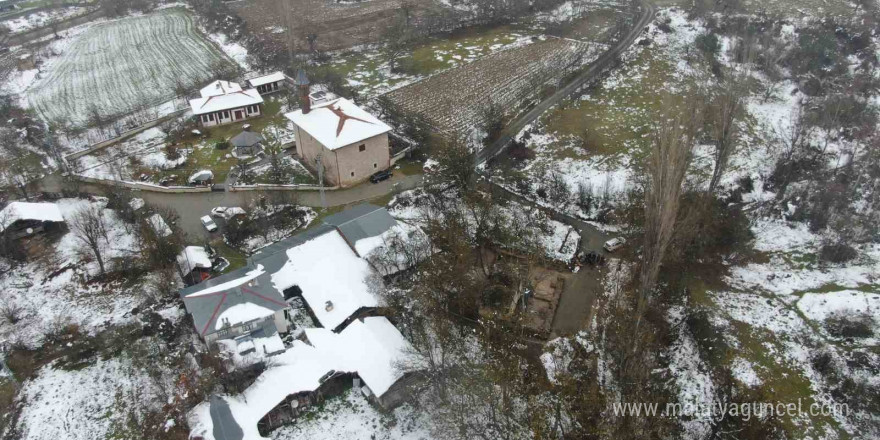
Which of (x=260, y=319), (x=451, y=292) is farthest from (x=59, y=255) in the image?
(x=451, y=292)

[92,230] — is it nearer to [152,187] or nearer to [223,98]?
[152,187]

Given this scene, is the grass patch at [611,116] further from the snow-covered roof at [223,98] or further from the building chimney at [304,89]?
the snow-covered roof at [223,98]

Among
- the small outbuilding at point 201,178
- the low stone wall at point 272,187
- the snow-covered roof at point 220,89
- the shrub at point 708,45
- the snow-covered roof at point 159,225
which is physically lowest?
the low stone wall at point 272,187

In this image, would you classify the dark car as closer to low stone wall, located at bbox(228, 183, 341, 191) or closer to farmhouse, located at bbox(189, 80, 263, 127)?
low stone wall, located at bbox(228, 183, 341, 191)

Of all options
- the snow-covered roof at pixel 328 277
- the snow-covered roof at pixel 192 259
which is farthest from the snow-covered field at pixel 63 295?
the snow-covered roof at pixel 328 277

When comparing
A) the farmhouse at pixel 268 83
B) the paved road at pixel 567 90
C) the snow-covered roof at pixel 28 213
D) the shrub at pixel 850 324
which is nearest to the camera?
the shrub at pixel 850 324

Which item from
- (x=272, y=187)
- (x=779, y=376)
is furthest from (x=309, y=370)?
(x=779, y=376)
